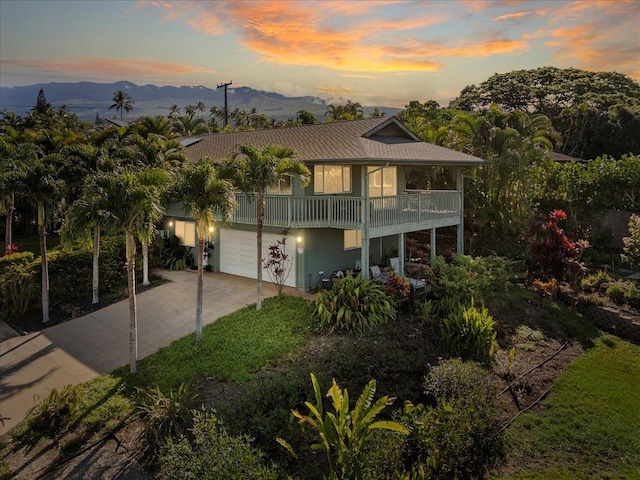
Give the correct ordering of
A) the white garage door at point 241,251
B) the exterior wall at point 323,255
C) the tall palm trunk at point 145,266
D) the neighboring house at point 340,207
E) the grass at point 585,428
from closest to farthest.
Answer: the grass at point 585,428
the neighboring house at point 340,207
the exterior wall at point 323,255
the white garage door at point 241,251
the tall palm trunk at point 145,266

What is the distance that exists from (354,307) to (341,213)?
11.8 ft

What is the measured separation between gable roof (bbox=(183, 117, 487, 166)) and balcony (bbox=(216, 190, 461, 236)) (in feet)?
4.83

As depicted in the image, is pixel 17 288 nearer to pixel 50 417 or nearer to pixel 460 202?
pixel 50 417

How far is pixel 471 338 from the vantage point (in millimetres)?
10906

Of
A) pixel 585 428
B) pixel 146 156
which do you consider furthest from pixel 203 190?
pixel 585 428

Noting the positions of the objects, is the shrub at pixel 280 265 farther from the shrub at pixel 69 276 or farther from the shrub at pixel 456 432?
the shrub at pixel 456 432

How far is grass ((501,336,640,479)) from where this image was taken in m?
7.17

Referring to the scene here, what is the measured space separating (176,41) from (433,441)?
746 inches

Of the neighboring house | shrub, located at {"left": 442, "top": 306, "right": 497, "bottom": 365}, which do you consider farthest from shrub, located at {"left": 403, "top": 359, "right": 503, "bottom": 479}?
the neighboring house

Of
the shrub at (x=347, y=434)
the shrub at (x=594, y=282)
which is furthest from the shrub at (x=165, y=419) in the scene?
the shrub at (x=594, y=282)

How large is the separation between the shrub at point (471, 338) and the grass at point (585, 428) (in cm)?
171

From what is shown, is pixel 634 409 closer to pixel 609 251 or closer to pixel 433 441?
pixel 433 441

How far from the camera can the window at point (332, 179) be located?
16094 mm

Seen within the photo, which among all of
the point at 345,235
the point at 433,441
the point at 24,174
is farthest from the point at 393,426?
the point at 24,174
